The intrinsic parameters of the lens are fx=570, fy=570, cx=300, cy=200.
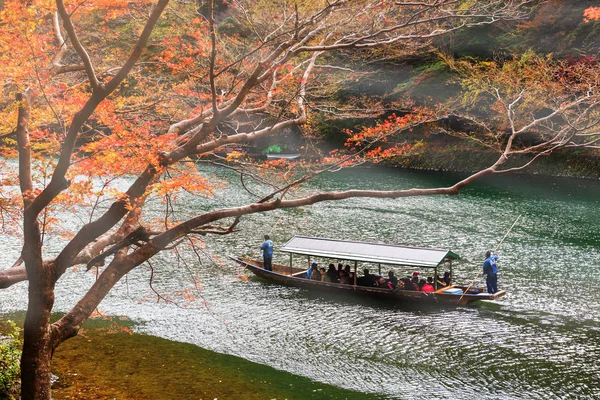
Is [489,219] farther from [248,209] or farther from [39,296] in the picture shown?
[39,296]

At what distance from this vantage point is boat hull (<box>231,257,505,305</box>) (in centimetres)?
1727

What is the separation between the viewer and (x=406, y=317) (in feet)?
55.0

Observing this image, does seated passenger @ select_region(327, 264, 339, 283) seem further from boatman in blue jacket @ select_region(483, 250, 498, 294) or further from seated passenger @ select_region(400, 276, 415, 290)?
boatman in blue jacket @ select_region(483, 250, 498, 294)

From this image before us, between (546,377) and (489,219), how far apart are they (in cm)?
1653

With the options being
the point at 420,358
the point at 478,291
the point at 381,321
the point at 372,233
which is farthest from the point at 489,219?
the point at 420,358

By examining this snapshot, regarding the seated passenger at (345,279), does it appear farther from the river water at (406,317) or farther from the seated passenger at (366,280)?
the river water at (406,317)

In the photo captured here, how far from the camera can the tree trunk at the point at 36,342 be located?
26.9 feet

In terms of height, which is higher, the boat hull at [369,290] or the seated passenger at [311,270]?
the seated passenger at [311,270]

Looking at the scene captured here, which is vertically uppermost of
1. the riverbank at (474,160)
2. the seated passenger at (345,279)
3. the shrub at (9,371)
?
the riverbank at (474,160)

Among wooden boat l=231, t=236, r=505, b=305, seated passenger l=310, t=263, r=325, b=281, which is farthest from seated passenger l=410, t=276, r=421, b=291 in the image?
seated passenger l=310, t=263, r=325, b=281

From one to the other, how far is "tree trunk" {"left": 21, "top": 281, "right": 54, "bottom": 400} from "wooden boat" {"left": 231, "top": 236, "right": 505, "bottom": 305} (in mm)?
11199

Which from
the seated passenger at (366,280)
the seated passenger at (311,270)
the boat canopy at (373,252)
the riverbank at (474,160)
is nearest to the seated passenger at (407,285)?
the boat canopy at (373,252)

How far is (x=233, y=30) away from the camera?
137 ft

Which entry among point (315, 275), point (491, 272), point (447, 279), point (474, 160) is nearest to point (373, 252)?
point (315, 275)
